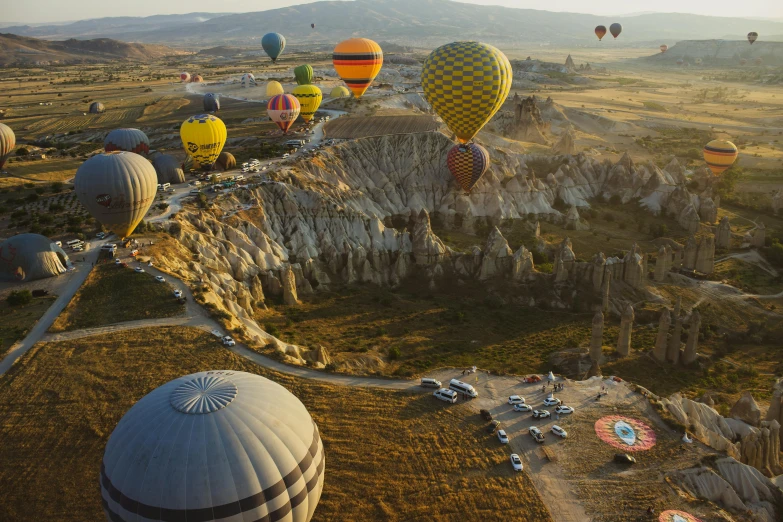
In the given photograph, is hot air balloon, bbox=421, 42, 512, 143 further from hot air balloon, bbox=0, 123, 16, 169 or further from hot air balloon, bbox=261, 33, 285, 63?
hot air balloon, bbox=261, 33, 285, 63

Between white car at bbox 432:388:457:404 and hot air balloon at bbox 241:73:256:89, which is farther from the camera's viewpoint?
hot air balloon at bbox 241:73:256:89

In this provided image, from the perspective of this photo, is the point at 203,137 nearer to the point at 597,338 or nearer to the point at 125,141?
the point at 125,141

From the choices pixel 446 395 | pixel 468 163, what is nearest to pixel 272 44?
pixel 468 163

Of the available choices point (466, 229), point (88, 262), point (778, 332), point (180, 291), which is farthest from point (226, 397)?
point (466, 229)

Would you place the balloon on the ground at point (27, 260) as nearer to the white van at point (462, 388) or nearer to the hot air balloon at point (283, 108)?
the white van at point (462, 388)

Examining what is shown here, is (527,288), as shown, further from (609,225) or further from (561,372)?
(609,225)

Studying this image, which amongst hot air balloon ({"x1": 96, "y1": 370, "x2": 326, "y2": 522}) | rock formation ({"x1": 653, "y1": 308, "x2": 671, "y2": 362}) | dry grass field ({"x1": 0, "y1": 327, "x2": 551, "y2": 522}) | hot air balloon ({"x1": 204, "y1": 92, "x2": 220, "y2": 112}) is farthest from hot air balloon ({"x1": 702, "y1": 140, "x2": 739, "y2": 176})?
hot air balloon ({"x1": 96, "y1": 370, "x2": 326, "y2": 522})
